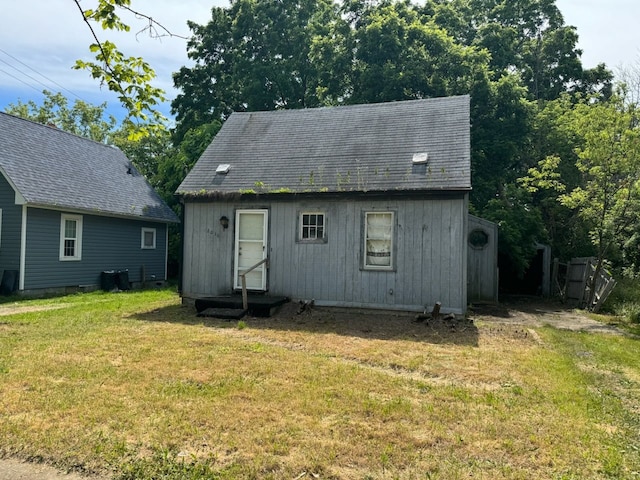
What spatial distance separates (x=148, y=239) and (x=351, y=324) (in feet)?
40.2

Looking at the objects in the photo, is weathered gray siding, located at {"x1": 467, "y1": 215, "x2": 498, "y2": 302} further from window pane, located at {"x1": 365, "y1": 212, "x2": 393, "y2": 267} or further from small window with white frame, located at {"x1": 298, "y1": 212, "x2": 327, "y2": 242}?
small window with white frame, located at {"x1": 298, "y1": 212, "x2": 327, "y2": 242}

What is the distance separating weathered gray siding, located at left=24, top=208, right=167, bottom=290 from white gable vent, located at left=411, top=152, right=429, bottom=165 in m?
11.2

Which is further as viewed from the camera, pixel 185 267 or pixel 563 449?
pixel 185 267

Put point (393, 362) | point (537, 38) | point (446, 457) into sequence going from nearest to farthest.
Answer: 1. point (446, 457)
2. point (393, 362)
3. point (537, 38)

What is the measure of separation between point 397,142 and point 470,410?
802 centimetres

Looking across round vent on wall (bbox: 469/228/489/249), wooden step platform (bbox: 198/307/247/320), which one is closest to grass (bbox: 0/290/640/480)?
wooden step platform (bbox: 198/307/247/320)

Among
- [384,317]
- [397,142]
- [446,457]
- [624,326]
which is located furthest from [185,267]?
[624,326]

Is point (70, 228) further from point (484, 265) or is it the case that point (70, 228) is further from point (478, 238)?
point (484, 265)

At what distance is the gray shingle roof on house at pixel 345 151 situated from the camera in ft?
33.4

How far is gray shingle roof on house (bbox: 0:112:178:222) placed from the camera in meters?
13.8

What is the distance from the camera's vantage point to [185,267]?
38.6 ft

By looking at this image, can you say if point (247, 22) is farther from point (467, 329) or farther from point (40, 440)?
point (40, 440)

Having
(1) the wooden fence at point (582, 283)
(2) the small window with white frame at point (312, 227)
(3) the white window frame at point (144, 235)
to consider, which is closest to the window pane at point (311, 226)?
(2) the small window with white frame at point (312, 227)

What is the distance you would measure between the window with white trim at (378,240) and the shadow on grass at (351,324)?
113 cm
